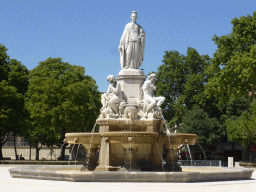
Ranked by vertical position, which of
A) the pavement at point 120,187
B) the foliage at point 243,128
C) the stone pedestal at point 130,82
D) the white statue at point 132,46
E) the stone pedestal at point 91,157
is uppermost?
the white statue at point 132,46

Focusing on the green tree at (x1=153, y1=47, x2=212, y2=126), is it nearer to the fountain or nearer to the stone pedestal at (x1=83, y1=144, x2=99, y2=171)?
the fountain

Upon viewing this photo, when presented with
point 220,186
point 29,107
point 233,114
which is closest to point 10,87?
point 29,107

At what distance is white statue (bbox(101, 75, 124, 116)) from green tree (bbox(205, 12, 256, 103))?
48.5 feet

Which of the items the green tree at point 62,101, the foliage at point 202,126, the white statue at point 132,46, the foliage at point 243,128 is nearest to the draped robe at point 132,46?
the white statue at point 132,46

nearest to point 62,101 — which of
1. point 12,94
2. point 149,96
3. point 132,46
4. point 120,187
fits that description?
point 12,94

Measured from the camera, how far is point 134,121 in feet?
66.2

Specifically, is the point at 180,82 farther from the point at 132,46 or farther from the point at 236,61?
the point at 132,46

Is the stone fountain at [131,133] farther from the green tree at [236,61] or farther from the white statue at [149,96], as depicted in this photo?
the green tree at [236,61]

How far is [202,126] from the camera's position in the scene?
54.2 metres

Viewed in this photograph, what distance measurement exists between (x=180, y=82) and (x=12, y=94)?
21988 millimetres

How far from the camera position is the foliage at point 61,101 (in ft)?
153

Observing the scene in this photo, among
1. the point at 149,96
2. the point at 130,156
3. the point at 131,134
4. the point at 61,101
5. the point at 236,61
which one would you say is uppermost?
the point at 236,61

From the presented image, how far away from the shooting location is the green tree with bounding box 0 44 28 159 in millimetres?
47750

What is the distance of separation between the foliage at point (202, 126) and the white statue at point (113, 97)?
111 ft
